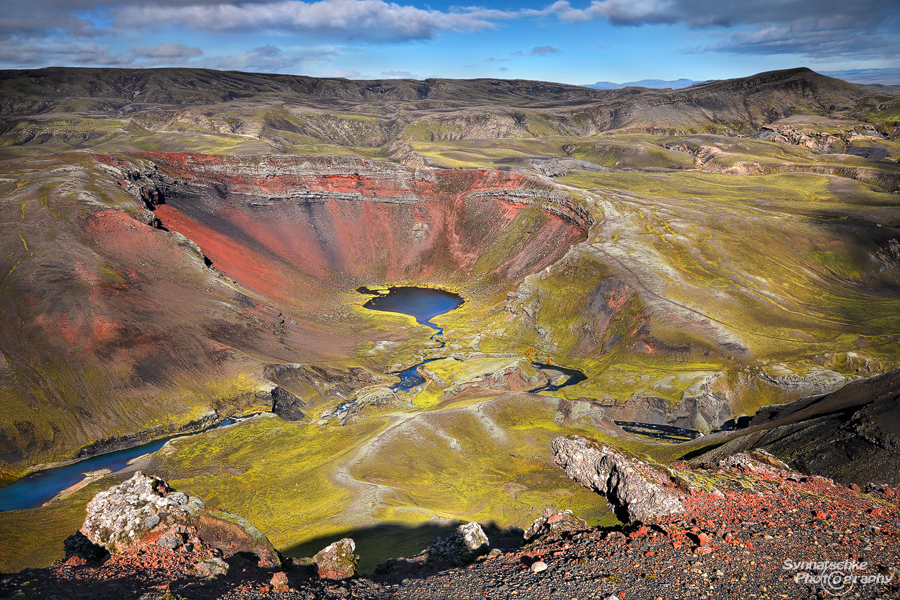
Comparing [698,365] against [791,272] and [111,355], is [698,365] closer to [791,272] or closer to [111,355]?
[791,272]

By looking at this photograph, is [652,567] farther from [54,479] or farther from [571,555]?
[54,479]

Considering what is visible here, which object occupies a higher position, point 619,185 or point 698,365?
point 619,185

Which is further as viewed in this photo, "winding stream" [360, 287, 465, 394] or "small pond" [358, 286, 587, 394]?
"winding stream" [360, 287, 465, 394]

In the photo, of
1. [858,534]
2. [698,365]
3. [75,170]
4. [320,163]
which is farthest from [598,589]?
[320,163]

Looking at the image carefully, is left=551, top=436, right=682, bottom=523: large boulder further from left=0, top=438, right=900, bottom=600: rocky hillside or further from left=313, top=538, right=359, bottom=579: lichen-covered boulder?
left=313, top=538, right=359, bottom=579: lichen-covered boulder

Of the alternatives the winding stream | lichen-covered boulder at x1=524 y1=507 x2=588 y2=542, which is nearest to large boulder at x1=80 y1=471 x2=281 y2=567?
lichen-covered boulder at x1=524 y1=507 x2=588 y2=542
